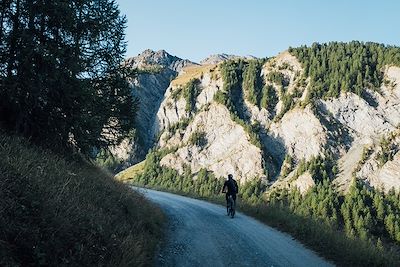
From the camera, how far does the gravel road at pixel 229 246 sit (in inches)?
432

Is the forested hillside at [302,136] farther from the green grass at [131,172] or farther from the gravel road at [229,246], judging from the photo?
the gravel road at [229,246]

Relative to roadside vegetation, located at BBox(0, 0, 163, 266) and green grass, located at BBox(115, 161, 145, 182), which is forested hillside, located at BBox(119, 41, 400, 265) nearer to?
green grass, located at BBox(115, 161, 145, 182)

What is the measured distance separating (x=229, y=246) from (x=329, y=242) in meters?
3.23

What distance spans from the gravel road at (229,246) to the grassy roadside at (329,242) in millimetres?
419

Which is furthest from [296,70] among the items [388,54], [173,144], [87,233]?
[87,233]

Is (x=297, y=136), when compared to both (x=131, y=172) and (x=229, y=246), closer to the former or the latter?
(x=131, y=172)

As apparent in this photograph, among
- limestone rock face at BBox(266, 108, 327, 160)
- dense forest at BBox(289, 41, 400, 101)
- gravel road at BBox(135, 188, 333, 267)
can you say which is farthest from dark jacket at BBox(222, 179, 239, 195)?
dense forest at BBox(289, 41, 400, 101)

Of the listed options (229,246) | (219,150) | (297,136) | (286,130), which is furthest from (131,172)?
(229,246)

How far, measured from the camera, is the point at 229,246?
12.8 metres

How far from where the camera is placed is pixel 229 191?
22078 millimetres

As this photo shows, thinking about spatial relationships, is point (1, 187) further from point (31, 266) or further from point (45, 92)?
point (45, 92)

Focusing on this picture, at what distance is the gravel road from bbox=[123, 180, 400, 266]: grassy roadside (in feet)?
1.37

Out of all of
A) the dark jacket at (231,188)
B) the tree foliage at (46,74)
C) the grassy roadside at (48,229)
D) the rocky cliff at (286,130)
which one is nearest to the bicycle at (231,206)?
the dark jacket at (231,188)

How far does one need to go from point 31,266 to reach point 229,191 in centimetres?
1708
